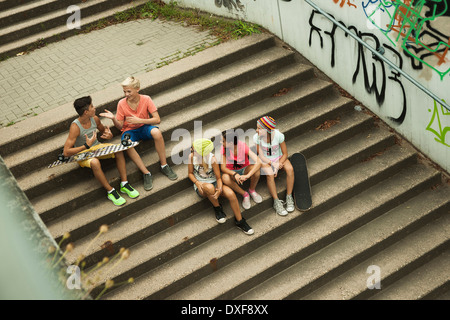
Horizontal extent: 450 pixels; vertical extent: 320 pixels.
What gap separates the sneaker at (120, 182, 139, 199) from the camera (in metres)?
6.06

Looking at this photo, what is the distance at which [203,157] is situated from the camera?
19.0ft

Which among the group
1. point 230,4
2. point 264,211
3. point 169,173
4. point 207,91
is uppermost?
point 230,4

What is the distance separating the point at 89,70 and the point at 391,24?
4.87 meters

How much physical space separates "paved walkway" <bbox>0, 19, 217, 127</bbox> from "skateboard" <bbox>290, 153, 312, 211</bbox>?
275cm

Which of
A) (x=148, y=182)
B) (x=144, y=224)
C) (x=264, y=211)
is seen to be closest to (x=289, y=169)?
(x=264, y=211)

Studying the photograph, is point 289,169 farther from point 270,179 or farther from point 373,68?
point 373,68

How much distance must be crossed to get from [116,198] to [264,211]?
1.95 meters

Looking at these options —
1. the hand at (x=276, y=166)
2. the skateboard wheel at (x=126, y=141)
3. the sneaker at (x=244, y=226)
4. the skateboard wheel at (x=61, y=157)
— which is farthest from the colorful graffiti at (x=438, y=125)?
the skateboard wheel at (x=61, y=157)

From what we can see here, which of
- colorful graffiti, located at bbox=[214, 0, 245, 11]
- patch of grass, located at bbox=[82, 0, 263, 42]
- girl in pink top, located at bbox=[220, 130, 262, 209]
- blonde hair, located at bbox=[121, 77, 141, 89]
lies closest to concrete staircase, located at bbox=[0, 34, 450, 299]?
girl in pink top, located at bbox=[220, 130, 262, 209]

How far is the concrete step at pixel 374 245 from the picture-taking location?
5676 mm

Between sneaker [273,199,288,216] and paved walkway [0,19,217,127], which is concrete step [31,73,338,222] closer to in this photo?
sneaker [273,199,288,216]

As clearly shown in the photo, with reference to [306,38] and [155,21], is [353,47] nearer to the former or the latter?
[306,38]

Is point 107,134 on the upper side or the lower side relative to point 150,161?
upper
